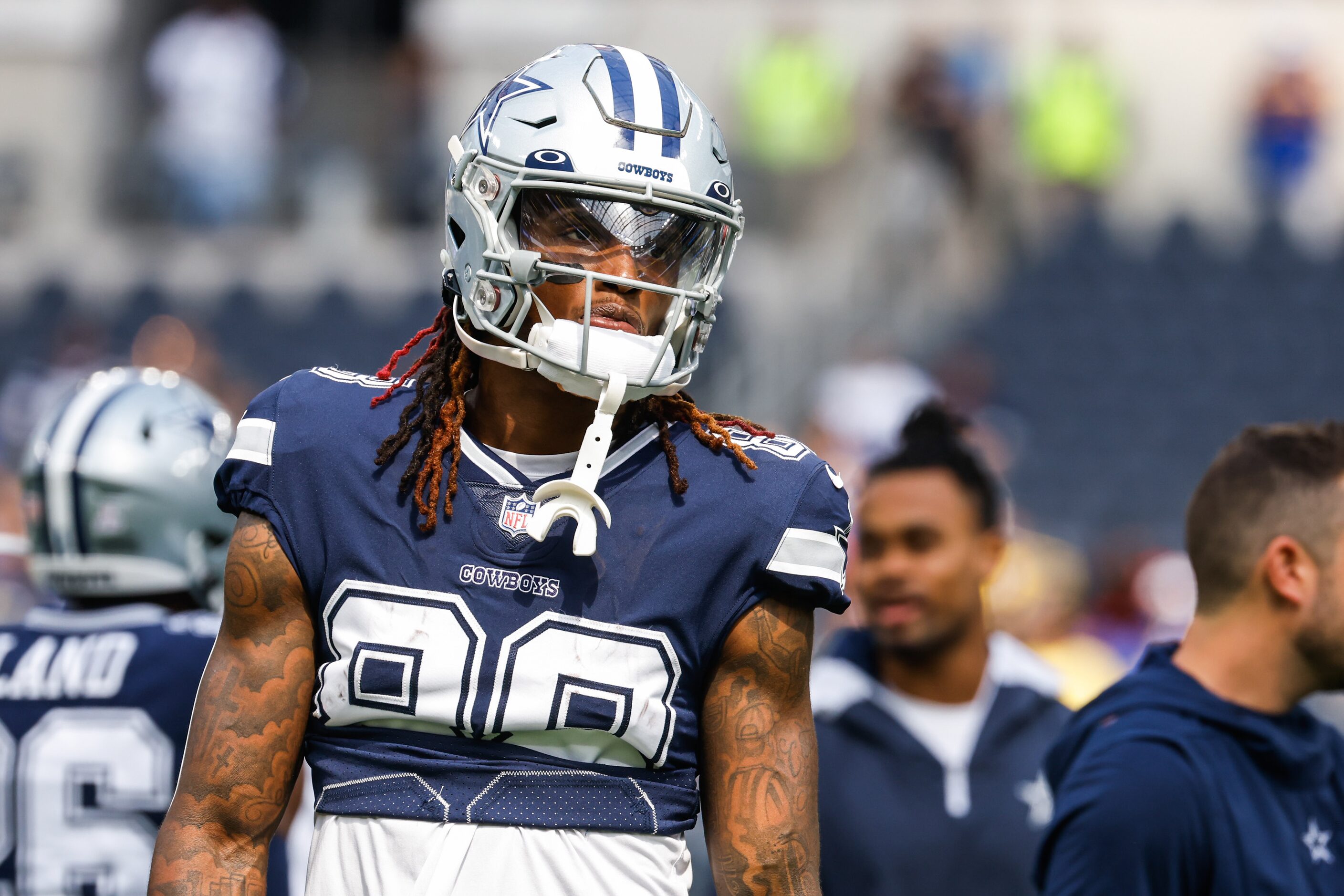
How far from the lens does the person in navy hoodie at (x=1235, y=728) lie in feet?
10.1

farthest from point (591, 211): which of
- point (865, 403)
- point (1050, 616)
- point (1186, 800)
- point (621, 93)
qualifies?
point (865, 403)

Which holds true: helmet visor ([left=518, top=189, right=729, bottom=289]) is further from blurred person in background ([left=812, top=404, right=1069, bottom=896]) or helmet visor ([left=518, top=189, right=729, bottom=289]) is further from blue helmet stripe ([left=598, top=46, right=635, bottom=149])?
blurred person in background ([left=812, top=404, right=1069, bottom=896])

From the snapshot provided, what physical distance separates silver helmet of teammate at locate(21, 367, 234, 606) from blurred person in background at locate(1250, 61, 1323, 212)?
11859 mm

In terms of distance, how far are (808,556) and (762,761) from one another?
1.00 feet

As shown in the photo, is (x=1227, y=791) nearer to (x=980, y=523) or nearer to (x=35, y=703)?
(x=980, y=523)

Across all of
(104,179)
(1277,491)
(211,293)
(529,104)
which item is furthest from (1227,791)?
(104,179)

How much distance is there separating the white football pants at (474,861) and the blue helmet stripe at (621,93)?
3.24ft

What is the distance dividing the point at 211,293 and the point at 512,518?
11212mm

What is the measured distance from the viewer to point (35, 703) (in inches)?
137

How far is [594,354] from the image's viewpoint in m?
2.46

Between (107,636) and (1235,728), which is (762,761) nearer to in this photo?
(1235,728)

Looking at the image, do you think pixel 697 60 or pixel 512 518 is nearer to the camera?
pixel 512 518

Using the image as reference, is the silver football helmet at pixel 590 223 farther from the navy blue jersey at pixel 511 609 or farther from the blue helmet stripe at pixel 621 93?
the navy blue jersey at pixel 511 609

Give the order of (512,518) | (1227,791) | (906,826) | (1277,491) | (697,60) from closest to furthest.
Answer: (512,518) < (1227,791) < (1277,491) < (906,826) < (697,60)
